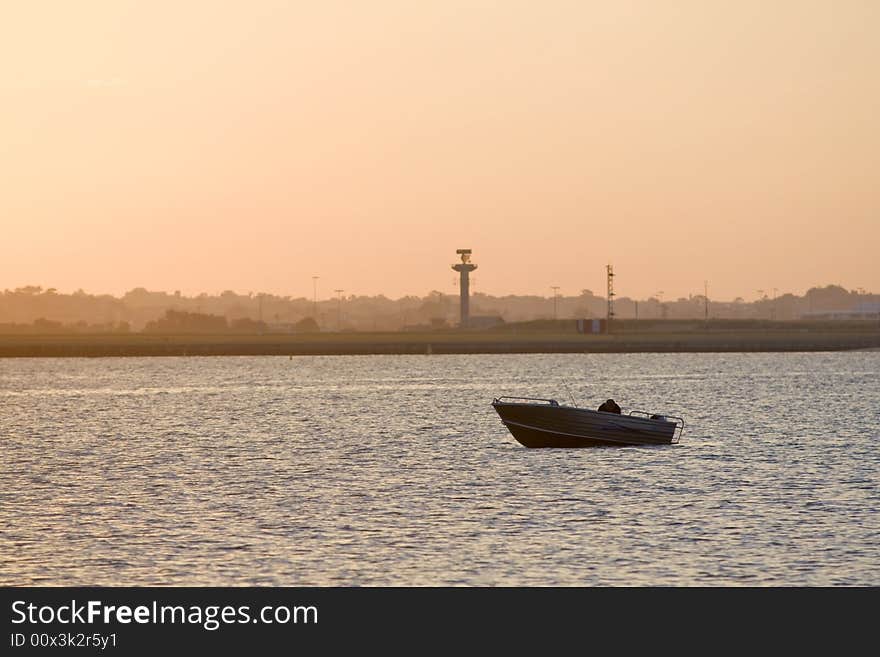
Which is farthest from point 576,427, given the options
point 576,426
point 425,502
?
point 425,502

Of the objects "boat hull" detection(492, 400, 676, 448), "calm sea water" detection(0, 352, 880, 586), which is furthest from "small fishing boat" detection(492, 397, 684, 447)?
"calm sea water" detection(0, 352, 880, 586)

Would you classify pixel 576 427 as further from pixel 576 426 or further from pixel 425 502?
pixel 425 502

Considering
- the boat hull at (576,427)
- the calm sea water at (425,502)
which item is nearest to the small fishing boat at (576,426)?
the boat hull at (576,427)

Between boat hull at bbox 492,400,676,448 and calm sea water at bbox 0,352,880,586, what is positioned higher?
boat hull at bbox 492,400,676,448

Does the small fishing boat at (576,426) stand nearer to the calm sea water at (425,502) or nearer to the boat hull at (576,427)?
the boat hull at (576,427)

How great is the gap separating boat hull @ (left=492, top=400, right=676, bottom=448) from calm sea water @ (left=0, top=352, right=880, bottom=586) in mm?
875

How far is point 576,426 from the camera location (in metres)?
66.6

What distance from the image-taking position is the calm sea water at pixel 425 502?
1417 inches

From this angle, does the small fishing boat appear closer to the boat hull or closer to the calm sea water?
the boat hull

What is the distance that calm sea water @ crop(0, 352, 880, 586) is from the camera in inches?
1417
